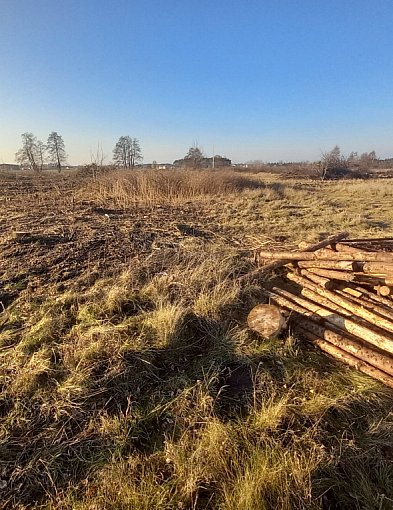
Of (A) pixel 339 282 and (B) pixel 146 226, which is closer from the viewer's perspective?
(A) pixel 339 282

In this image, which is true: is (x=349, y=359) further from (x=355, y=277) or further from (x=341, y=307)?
(x=355, y=277)

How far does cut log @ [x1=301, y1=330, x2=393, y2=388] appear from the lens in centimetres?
304

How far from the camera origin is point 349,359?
3297 millimetres

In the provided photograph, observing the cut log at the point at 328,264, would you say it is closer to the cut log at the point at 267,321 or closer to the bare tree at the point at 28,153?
the cut log at the point at 267,321

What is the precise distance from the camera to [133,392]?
2887 millimetres

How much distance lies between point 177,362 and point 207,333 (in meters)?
0.52

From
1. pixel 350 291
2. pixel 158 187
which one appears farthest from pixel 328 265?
pixel 158 187

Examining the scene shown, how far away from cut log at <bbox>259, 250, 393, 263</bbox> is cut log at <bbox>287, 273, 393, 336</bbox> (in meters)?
0.36

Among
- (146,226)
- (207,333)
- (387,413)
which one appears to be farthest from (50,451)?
(146,226)

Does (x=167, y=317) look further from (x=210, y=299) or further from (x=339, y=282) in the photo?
(x=339, y=282)

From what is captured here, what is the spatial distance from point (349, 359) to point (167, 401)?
1824mm

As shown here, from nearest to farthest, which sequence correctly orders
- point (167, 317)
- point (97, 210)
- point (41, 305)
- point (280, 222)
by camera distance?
point (167, 317) → point (41, 305) → point (280, 222) → point (97, 210)

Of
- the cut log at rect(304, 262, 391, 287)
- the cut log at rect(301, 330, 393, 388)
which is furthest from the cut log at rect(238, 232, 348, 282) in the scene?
the cut log at rect(301, 330, 393, 388)

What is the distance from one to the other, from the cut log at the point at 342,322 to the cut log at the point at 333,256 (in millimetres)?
662
